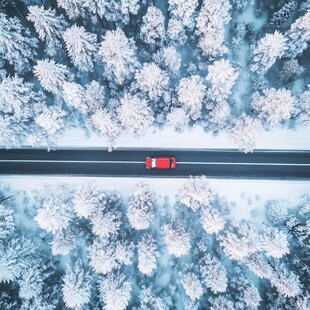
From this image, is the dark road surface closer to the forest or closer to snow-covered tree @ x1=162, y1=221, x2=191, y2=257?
the forest

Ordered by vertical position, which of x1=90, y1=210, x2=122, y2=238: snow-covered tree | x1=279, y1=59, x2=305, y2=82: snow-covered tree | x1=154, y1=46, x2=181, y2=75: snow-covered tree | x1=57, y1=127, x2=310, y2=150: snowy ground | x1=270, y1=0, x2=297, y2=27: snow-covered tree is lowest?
x1=90, y1=210, x2=122, y2=238: snow-covered tree

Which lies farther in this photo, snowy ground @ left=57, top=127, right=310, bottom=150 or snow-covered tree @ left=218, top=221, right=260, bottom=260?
snowy ground @ left=57, top=127, right=310, bottom=150

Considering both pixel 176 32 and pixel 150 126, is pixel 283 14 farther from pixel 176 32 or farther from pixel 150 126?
pixel 150 126

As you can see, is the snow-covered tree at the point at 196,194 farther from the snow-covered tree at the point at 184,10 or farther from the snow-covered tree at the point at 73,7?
the snow-covered tree at the point at 73,7

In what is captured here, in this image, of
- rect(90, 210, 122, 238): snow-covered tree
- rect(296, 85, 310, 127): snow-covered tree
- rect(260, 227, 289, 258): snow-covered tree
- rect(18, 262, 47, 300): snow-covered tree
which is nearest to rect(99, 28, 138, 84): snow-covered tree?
rect(90, 210, 122, 238): snow-covered tree

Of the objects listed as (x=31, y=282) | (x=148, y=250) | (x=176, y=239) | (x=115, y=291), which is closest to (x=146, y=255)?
(x=148, y=250)

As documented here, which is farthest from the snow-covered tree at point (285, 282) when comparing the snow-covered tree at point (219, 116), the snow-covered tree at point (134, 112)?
the snow-covered tree at point (134, 112)

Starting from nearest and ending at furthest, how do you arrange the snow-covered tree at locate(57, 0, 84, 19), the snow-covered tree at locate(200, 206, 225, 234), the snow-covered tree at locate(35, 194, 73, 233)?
the snow-covered tree at locate(57, 0, 84, 19), the snow-covered tree at locate(35, 194, 73, 233), the snow-covered tree at locate(200, 206, 225, 234)
